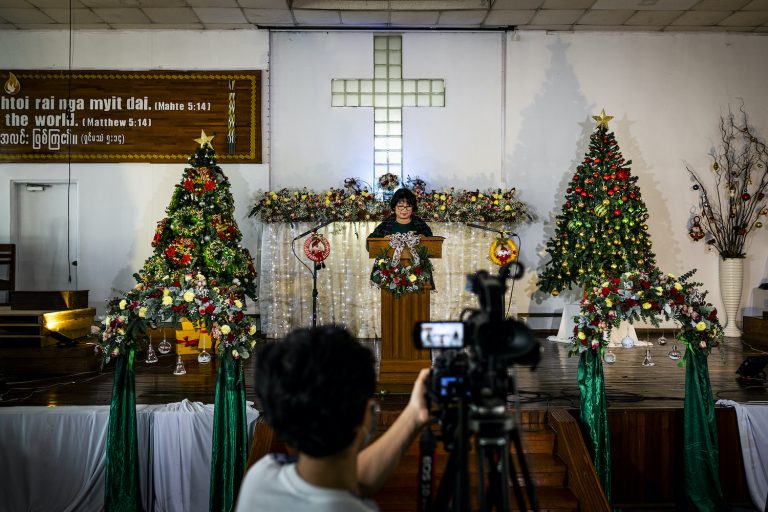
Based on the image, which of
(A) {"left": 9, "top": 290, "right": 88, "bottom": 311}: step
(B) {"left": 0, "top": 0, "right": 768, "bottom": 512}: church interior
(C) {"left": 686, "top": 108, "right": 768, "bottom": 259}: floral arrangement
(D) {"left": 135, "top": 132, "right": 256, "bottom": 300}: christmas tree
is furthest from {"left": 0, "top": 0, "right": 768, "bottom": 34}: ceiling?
(A) {"left": 9, "top": 290, "right": 88, "bottom": 311}: step

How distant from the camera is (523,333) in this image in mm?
1668

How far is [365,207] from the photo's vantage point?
821 cm

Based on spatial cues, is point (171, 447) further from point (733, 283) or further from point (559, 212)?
point (733, 283)

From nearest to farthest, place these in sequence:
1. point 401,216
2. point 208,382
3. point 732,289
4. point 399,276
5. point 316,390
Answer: point 316,390
point 399,276
point 208,382
point 401,216
point 732,289

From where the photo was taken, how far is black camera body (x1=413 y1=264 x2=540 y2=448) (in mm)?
1646

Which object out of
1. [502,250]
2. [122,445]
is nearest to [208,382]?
[122,445]

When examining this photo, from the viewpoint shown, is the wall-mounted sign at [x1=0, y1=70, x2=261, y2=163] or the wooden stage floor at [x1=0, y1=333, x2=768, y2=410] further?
the wall-mounted sign at [x1=0, y1=70, x2=261, y2=163]

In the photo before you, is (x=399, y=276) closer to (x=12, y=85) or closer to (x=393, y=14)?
(x=393, y=14)

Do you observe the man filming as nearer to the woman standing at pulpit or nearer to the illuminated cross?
the woman standing at pulpit

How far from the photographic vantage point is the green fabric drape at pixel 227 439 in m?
3.70

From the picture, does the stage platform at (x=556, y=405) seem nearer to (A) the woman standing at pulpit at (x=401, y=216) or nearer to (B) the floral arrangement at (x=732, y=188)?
(A) the woman standing at pulpit at (x=401, y=216)

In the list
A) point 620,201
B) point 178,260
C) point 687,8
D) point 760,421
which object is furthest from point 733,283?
point 178,260

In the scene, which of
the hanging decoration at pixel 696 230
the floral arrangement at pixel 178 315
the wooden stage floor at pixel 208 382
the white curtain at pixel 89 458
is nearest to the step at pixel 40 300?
the wooden stage floor at pixel 208 382

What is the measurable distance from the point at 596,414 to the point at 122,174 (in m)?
7.71
